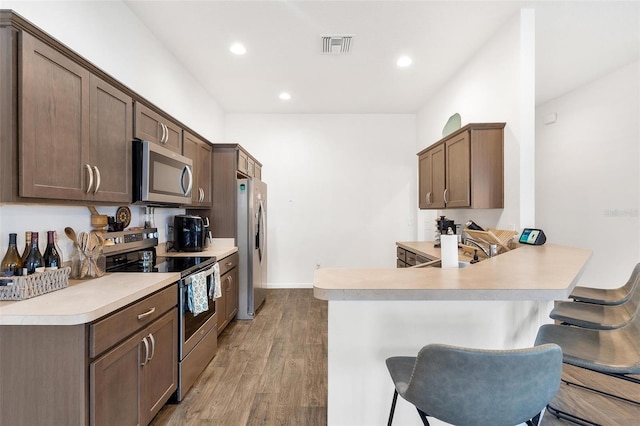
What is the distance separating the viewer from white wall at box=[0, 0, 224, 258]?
1573mm

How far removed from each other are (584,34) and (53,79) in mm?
4263

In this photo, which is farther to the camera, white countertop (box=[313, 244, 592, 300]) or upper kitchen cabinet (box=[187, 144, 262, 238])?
upper kitchen cabinet (box=[187, 144, 262, 238])

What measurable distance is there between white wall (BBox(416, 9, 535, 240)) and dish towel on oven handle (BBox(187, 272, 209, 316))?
2670mm

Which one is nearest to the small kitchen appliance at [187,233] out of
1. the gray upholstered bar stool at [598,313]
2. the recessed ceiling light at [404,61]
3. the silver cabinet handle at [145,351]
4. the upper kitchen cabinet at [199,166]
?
the upper kitchen cabinet at [199,166]

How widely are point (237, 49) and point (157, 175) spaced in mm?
1662

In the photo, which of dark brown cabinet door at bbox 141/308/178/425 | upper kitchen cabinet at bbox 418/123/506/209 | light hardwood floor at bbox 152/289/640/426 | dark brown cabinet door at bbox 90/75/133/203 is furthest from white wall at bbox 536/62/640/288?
dark brown cabinet door at bbox 90/75/133/203

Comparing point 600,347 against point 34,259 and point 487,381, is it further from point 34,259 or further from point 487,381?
point 34,259

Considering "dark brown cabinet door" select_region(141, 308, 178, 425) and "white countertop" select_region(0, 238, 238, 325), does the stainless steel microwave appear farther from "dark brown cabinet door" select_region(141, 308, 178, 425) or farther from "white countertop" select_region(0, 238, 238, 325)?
"dark brown cabinet door" select_region(141, 308, 178, 425)

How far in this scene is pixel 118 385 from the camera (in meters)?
1.36

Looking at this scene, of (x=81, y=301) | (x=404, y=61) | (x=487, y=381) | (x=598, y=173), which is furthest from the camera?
(x=598, y=173)

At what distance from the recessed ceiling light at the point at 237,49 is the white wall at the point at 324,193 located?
71.9 inches

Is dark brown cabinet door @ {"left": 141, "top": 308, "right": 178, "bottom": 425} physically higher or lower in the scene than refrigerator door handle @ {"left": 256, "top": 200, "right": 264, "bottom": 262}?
lower

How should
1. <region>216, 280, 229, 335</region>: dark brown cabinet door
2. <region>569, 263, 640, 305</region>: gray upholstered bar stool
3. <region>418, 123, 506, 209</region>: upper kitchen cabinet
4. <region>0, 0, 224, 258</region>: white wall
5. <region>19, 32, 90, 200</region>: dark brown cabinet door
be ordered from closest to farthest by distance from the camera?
<region>19, 32, 90, 200</region>: dark brown cabinet door < <region>0, 0, 224, 258</region>: white wall < <region>569, 263, 640, 305</region>: gray upholstered bar stool < <region>418, 123, 506, 209</region>: upper kitchen cabinet < <region>216, 280, 229, 335</region>: dark brown cabinet door

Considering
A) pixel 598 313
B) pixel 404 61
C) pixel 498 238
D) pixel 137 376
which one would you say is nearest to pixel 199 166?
pixel 137 376
